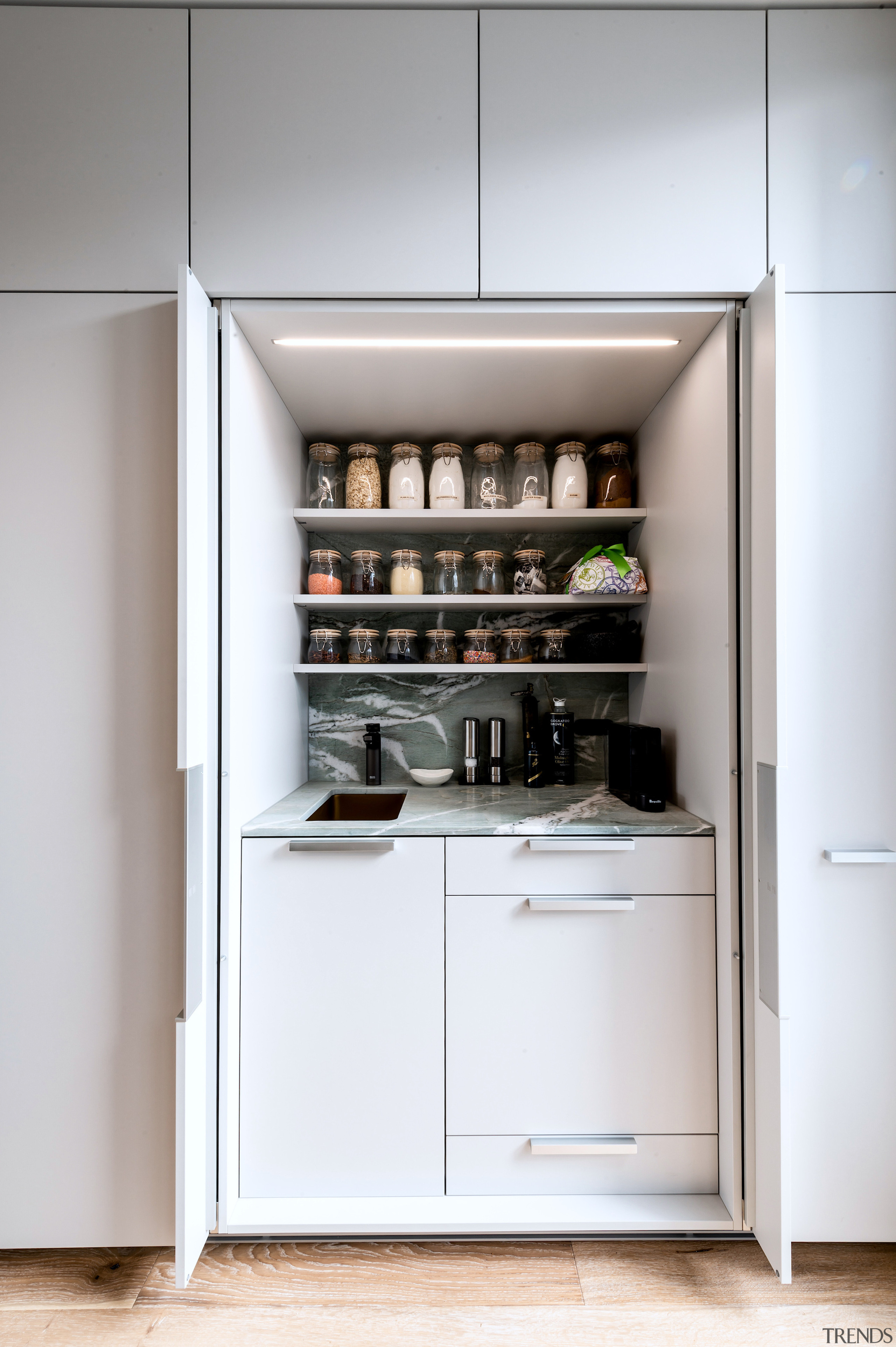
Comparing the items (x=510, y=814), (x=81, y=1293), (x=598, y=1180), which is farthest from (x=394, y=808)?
(x=81, y=1293)

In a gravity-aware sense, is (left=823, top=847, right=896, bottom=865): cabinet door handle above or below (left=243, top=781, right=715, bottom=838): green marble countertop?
below

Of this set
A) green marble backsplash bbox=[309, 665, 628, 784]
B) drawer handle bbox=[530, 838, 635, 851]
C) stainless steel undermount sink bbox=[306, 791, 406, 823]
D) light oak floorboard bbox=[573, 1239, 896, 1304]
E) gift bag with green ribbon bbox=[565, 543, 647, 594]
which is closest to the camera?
light oak floorboard bbox=[573, 1239, 896, 1304]

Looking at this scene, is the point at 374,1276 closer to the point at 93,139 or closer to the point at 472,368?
the point at 472,368

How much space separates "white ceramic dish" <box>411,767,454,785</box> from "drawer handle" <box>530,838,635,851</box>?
2.02 ft

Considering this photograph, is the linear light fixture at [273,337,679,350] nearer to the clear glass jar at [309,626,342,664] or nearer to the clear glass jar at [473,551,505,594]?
the clear glass jar at [473,551,505,594]

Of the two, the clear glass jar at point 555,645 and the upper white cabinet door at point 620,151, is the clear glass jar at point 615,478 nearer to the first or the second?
the clear glass jar at point 555,645

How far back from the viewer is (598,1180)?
1.46 metres

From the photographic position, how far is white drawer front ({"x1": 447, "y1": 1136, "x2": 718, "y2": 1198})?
1.46 metres

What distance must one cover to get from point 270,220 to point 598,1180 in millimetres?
2144

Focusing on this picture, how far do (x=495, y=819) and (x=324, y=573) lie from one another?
35.9 inches

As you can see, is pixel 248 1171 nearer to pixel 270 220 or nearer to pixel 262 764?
pixel 262 764

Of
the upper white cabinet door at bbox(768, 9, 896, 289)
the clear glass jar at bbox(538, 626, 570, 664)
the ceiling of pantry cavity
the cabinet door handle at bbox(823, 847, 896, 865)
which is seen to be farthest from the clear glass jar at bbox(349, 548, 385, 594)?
the cabinet door handle at bbox(823, 847, 896, 865)

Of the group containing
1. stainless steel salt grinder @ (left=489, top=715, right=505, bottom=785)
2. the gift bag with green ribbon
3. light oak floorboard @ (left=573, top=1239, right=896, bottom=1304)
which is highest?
the gift bag with green ribbon

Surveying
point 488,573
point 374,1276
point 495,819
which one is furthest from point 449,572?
point 374,1276
